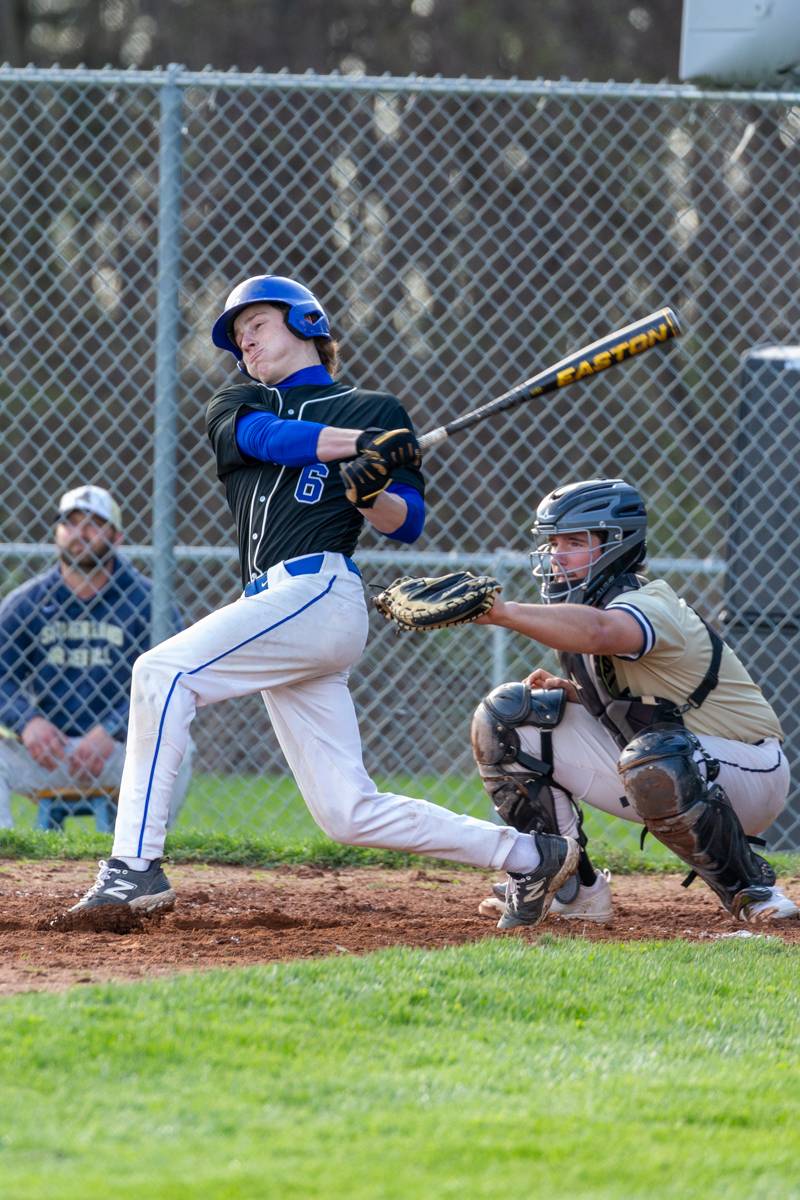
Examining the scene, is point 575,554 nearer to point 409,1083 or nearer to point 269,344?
point 269,344

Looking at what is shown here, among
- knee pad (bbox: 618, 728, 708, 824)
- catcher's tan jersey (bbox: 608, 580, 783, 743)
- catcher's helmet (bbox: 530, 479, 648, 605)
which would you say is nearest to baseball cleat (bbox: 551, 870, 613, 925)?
knee pad (bbox: 618, 728, 708, 824)

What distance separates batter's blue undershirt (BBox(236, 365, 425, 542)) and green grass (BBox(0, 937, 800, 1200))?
123 cm

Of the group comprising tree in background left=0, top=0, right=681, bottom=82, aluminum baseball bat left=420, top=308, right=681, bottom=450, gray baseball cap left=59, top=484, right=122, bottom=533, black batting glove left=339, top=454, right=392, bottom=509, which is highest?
tree in background left=0, top=0, right=681, bottom=82

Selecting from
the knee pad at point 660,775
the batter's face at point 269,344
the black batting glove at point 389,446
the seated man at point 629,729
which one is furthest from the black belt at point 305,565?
the knee pad at point 660,775

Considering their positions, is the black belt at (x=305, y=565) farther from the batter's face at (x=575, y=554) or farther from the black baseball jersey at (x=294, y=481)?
the batter's face at (x=575, y=554)

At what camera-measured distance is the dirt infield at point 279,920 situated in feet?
13.0

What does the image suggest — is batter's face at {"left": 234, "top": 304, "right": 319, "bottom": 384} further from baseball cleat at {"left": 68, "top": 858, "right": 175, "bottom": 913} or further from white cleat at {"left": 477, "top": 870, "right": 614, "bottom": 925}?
white cleat at {"left": 477, "top": 870, "right": 614, "bottom": 925}

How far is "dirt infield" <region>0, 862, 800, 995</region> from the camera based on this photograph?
155 inches

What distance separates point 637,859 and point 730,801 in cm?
147

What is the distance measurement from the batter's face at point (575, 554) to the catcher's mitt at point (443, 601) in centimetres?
58

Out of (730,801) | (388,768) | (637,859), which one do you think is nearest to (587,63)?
(388,768)

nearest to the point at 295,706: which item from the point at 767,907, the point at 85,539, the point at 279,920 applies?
the point at 279,920

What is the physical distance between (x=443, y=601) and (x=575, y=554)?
2.30 feet

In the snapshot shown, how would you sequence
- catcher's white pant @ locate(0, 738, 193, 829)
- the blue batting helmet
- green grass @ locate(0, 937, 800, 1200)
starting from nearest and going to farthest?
1. green grass @ locate(0, 937, 800, 1200)
2. the blue batting helmet
3. catcher's white pant @ locate(0, 738, 193, 829)
